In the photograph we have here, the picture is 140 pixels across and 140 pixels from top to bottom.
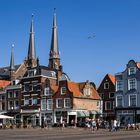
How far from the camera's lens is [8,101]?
91625 millimetres

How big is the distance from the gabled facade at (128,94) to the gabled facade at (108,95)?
16.2 feet

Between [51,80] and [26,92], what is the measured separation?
652 cm

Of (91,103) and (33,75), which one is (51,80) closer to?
(33,75)

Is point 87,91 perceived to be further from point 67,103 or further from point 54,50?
point 54,50

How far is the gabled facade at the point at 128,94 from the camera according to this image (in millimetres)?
74375

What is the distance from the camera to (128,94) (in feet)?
249

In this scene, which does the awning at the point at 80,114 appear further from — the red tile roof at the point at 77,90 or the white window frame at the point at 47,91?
the white window frame at the point at 47,91

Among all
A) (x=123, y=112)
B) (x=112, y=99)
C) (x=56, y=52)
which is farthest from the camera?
(x=56, y=52)

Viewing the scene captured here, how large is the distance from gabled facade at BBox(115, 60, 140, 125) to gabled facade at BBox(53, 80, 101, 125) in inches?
313

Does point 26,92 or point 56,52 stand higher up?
point 56,52

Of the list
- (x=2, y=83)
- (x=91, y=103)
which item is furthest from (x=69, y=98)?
(x=2, y=83)

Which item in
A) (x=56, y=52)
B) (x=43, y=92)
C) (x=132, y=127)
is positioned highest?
(x=56, y=52)

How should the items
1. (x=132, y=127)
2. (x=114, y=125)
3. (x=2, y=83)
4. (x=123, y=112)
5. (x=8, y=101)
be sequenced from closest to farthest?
(x=114, y=125)
(x=132, y=127)
(x=123, y=112)
(x=8, y=101)
(x=2, y=83)

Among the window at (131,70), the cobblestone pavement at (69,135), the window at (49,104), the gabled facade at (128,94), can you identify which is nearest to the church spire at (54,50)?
the window at (49,104)
